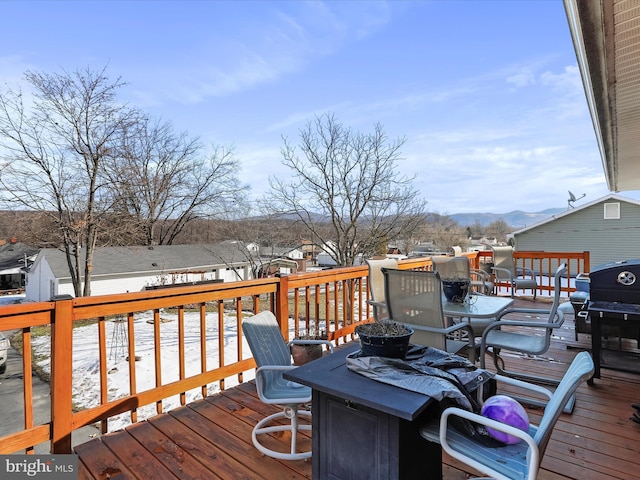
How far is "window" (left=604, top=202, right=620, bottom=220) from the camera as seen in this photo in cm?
1522

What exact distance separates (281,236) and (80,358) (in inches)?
296

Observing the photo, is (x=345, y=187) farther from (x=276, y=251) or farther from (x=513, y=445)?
(x=513, y=445)

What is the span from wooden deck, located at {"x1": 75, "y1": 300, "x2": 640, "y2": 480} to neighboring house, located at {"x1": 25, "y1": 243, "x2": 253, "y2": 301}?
46.2 feet

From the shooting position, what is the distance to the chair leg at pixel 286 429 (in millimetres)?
2137

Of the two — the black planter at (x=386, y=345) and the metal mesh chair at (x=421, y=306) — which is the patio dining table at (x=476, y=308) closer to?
the metal mesh chair at (x=421, y=306)

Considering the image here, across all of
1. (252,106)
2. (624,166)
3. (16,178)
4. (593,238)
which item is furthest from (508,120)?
(16,178)

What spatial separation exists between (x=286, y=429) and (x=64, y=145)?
51.2 feet

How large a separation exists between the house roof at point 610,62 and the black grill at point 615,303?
142 cm

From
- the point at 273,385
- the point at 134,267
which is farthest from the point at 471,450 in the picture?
the point at 134,267

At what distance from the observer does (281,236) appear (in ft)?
45.6

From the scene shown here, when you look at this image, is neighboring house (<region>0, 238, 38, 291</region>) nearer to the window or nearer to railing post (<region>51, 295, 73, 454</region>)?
railing post (<region>51, 295, 73, 454</region>)

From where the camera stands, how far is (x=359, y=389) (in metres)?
1.50

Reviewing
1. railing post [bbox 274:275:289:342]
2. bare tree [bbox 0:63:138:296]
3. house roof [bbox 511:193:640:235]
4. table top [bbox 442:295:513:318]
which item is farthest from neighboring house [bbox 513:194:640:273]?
bare tree [bbox 0:63:138:296]

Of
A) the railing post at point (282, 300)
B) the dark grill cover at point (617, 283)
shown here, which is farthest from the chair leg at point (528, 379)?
the railing post at point (282, 300)
